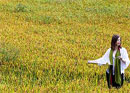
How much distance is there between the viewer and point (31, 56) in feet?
32.0

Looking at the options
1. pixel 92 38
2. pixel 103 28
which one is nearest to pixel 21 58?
pixel 92 38

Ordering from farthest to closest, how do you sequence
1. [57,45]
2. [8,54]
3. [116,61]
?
[57,45] → [8,54] → [116,61]

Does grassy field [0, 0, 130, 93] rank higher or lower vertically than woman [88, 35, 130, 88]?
lower

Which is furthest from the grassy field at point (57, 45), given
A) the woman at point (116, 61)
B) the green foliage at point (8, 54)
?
the woman at point (116, 61)

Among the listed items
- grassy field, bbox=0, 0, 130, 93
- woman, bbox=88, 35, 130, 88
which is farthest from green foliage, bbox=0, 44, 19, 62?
woman, bbox=88, 35, 130, 88

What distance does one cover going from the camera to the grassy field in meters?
7.67

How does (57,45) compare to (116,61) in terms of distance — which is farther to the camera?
(57,45)

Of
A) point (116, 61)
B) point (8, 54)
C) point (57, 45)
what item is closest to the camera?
point (116, 61)

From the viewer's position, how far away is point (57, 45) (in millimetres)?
11695

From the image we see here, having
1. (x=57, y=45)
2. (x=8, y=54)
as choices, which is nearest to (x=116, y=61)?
(x=8, y=54)

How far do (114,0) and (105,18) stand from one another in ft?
27.5

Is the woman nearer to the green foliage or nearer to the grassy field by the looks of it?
the grassy field

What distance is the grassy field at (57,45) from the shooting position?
767 centimetres

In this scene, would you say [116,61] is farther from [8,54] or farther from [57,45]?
[57,45]
